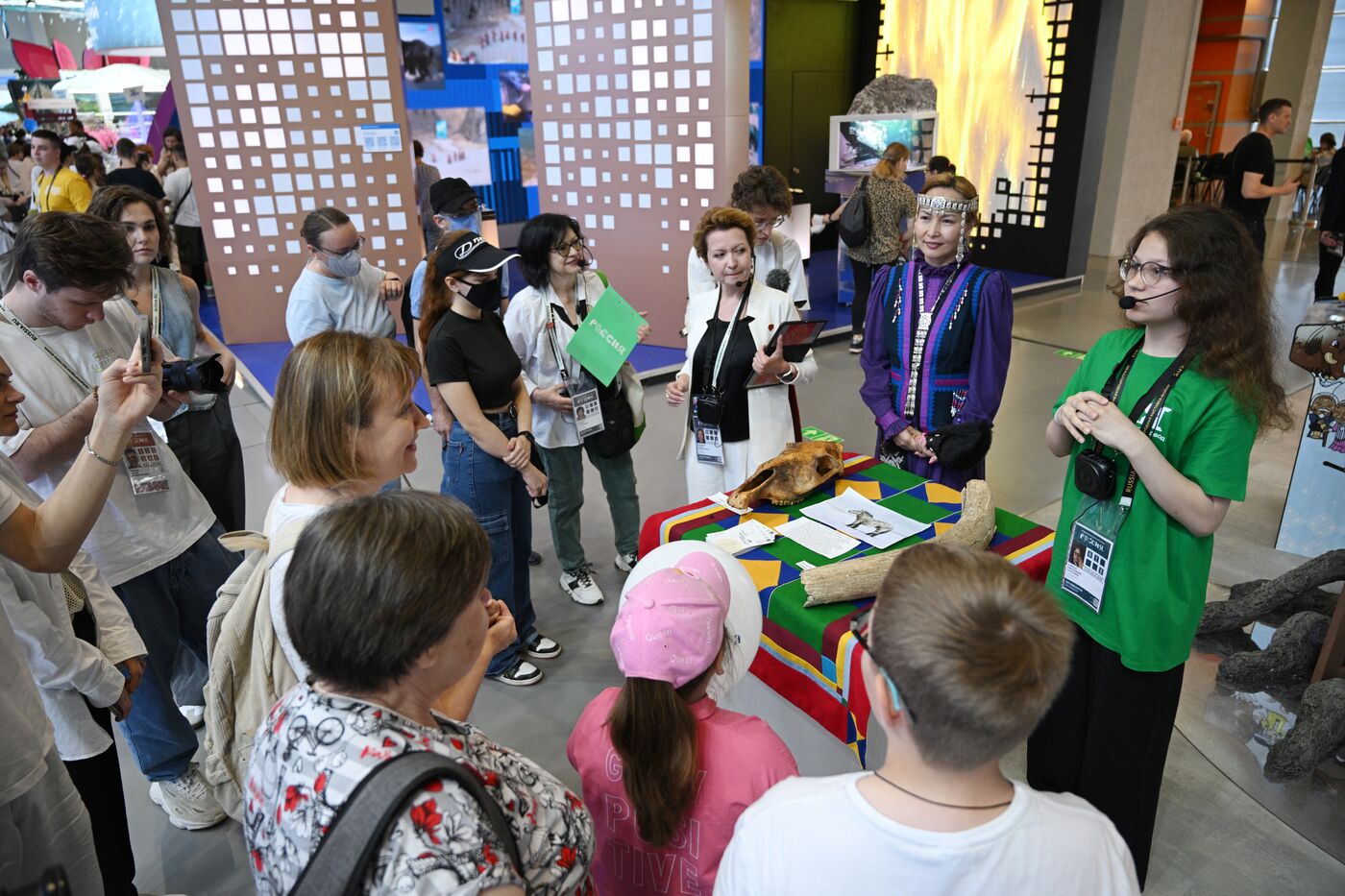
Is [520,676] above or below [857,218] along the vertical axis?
below

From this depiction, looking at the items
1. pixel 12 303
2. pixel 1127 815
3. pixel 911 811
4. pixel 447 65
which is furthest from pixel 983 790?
pixel 447 65

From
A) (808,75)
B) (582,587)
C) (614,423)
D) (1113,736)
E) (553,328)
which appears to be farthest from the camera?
(808,75)

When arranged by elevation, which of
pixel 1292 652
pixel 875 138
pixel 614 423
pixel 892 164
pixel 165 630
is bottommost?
pixel 1292 652

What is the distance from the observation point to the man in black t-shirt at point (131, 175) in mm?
7816

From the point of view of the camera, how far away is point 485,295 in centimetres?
288

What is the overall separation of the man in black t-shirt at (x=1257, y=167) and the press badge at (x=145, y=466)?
A: 7917 mm

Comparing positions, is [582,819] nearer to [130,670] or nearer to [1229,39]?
[130,670]

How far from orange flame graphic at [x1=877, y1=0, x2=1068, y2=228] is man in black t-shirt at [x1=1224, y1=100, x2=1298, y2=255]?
2865 millimetres

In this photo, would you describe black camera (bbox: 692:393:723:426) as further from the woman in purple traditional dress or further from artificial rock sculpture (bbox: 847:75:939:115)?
artificial rock sculpture (bbox: 847:75:939:115)

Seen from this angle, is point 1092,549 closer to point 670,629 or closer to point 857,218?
→ point 670,629

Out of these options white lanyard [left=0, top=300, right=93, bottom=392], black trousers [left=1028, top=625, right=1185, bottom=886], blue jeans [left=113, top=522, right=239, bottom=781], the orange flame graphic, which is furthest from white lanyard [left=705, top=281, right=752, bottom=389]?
the orange flame graphic

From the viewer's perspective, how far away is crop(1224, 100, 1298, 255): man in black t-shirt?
7.05m

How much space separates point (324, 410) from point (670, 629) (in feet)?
2.80

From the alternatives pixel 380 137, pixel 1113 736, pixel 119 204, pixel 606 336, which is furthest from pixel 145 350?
pixel 380 137
